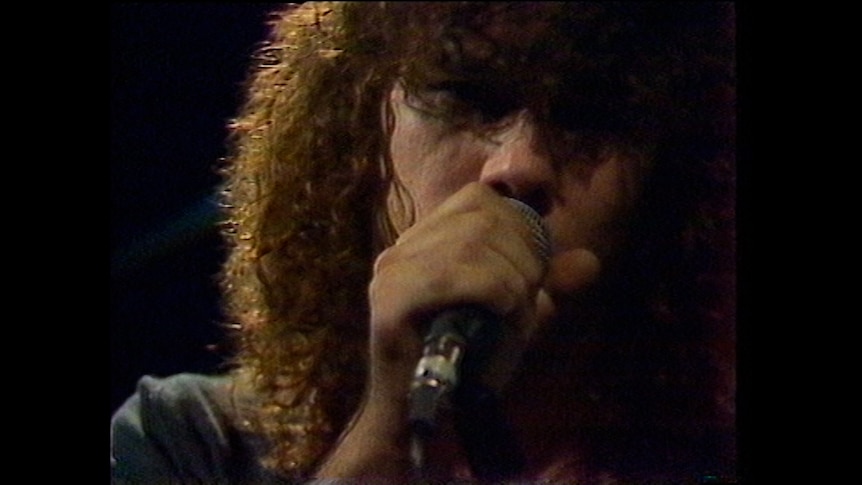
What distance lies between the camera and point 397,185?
249cm

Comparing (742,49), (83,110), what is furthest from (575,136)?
(83,110)

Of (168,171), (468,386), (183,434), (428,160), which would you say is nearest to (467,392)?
(468,386)

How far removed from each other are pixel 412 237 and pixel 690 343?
1.77 feet

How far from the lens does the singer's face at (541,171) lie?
2.47 metres

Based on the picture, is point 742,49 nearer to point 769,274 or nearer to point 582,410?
point 769,274

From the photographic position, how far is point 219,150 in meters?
2.52

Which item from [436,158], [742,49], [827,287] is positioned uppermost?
[742,49]

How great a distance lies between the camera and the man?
245cm

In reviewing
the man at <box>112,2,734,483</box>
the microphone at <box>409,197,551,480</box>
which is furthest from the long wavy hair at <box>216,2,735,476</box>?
the microphone at <box>409,197,551,480</box>

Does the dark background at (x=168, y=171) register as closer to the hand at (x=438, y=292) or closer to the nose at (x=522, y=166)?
the hand at (x=438, y=292)

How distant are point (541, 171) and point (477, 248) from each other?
0.19 meters

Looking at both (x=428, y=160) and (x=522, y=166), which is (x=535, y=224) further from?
(x=428, y=160)

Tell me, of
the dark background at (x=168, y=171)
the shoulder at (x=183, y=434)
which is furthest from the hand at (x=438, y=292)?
the dark background at (x=168, y=171)

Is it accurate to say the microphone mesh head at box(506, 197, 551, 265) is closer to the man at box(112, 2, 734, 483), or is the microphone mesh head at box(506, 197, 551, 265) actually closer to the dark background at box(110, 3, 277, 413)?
the man at box(112, 2, 734, 483)
